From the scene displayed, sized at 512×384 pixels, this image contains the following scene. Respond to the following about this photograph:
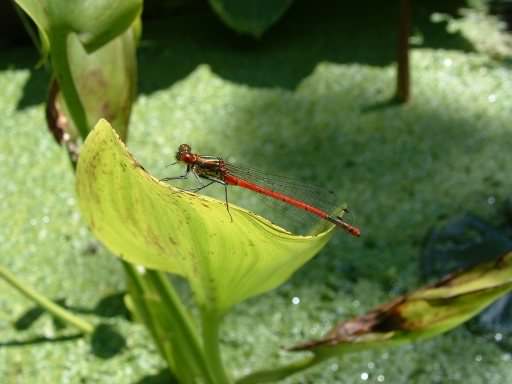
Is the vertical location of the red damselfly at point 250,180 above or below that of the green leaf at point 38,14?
below

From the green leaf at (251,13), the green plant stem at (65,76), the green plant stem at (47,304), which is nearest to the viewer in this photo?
the green plant stem at (65,76)

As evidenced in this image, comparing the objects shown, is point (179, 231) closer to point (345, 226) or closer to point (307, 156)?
point (345, 226)

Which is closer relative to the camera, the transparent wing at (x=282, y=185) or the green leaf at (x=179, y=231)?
the green leaf at (x=179, y=231)

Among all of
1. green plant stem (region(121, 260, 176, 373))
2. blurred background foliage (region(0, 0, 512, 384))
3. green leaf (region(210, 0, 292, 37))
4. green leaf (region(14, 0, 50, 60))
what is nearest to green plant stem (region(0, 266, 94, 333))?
blurred background foliage (region(0, 0, 512, 384))

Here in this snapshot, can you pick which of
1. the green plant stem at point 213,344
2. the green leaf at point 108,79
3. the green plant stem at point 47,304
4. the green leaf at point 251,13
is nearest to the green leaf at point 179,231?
the green plant stem at point 213,344

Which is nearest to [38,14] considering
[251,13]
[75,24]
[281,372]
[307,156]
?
[75,24]

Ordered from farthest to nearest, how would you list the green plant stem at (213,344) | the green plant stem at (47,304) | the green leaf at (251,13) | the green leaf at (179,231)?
the green leaf at (251,13), the green plant stem at (47,304), the green plant stem at (213,344), the green leaf at (179,231)

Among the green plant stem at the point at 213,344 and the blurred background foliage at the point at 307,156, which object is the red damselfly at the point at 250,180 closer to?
the green plant stem at the point at 213,344

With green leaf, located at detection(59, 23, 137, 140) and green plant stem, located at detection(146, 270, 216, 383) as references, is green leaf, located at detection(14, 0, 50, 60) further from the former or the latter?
green plant stem, located at detection(146, 270, 216, 383)
